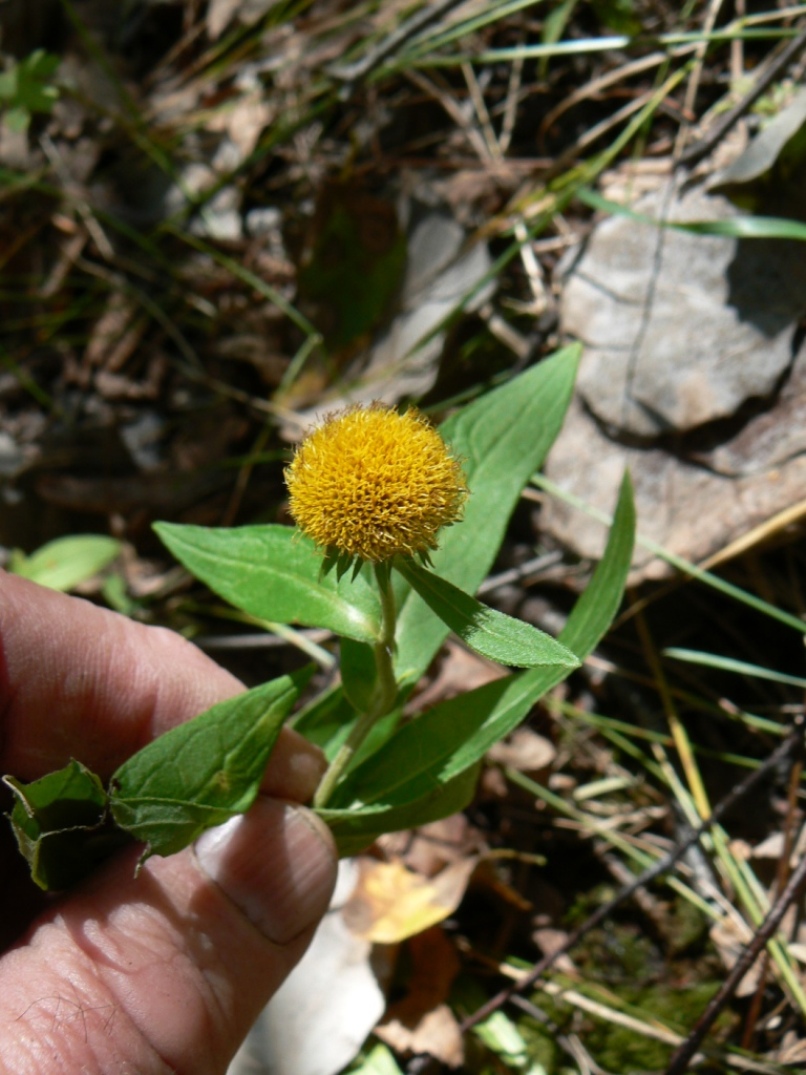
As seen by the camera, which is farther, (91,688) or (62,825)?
(91,688)

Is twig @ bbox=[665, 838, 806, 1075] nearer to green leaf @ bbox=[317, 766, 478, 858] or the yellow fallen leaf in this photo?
the yellow fallen leaf

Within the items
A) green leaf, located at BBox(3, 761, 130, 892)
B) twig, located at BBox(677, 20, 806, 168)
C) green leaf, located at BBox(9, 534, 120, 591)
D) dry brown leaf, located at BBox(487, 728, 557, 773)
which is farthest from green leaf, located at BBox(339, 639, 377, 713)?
twig, located at BBox(677, 20, 806, 168)

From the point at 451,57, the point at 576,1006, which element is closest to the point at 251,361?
the point at 451,57

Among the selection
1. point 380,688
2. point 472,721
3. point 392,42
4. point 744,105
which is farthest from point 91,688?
point 392,42

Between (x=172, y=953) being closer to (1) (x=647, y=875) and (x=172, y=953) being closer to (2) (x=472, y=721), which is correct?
Answer: (2) (x=472, y=721)

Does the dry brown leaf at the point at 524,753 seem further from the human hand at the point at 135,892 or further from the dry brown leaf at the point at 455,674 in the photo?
the human hand at the point at 135,892

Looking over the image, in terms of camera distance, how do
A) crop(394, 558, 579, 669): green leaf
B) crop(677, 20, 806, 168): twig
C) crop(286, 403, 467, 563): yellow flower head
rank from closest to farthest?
crop(394, 558, 579, 669): green leaf
crop(286, 403, 467, 563): yellow flower head
crop(677, 20, 806, 168): twig

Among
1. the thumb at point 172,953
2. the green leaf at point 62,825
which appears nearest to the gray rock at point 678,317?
the thumb at point 172,953
